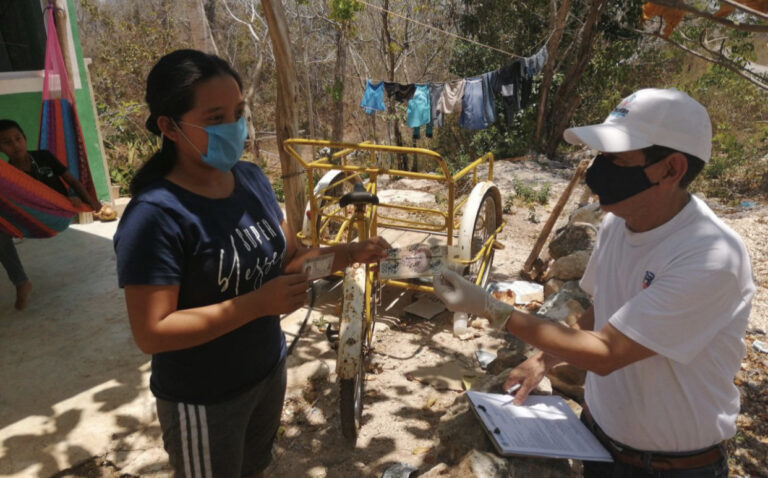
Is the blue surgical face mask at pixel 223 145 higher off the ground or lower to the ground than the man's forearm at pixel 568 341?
higher

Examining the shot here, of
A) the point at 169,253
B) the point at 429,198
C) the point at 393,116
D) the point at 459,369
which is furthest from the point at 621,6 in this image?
the point at 169,253

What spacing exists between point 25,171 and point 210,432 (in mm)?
3945

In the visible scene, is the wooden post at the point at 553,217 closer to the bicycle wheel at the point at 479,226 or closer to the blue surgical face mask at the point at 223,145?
the bicycle wheel at the point at 479,226

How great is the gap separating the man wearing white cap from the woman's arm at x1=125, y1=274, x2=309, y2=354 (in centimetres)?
69

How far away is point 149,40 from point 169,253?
1368cm

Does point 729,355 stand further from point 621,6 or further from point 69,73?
point 621,6

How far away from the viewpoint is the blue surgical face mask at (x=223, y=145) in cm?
148

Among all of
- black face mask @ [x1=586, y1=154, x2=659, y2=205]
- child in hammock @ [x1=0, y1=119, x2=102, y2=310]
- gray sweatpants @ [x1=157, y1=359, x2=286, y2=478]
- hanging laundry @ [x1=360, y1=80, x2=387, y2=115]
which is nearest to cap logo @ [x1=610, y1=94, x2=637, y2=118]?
black face mask @ [x1=586, y1=154, x2=659, y2=205]

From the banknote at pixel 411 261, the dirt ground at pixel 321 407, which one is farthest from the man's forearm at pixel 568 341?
the dirt ground at pixel 321 407

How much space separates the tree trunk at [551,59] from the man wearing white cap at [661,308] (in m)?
9.00

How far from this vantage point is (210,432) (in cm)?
152

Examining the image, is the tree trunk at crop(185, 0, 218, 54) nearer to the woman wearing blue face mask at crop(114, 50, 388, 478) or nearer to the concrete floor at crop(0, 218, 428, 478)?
the concrete floor at crop(0, 218, 428, 478)

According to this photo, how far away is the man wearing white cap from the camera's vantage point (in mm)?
1221

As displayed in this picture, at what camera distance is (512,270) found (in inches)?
218
